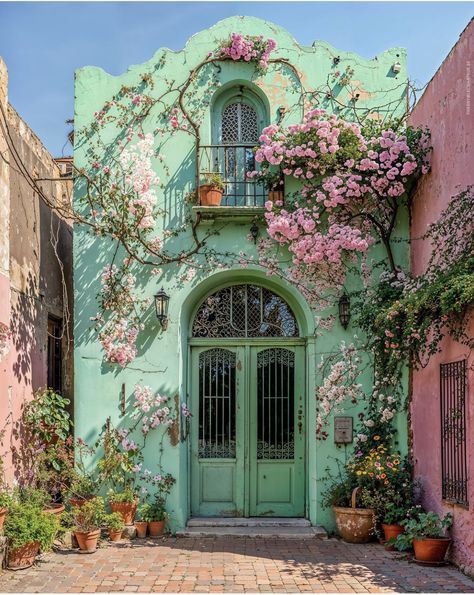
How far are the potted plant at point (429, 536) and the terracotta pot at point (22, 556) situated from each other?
3.65 m

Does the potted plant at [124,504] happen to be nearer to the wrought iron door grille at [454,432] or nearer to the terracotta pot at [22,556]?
the terracotta pot at [22,556]

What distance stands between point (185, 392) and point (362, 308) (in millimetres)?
2445

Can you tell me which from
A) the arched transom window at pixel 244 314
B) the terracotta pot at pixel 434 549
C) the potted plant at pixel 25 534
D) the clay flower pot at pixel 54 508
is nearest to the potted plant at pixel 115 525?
the clay flower pot at pixel 54 508

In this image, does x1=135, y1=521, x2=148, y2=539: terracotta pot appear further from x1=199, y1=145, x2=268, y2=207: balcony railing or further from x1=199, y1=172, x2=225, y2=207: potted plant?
x1=199, y1=145, x2=268, y2=207: balcony railing

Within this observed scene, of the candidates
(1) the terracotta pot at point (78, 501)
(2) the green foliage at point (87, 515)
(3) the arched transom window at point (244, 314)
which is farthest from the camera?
(3) the arched transom window at point (244, 314)

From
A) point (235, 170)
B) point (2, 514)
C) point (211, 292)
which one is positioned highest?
point (235, 170)

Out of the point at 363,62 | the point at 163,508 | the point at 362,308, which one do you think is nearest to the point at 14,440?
the point at 163,508

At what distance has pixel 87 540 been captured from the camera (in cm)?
730

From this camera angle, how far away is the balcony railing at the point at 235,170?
8758 millimetres

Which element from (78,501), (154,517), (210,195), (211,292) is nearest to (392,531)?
(154,517)

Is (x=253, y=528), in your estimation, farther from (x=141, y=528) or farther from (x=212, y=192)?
(x=212, y=192)

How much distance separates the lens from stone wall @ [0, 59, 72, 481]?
24.6 ft

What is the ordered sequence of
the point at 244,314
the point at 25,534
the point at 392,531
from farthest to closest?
1. the point at 244,314
2. the point at 392,531
3. the point at 25,534

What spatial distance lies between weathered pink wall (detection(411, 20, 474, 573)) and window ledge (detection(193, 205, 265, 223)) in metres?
1.91
